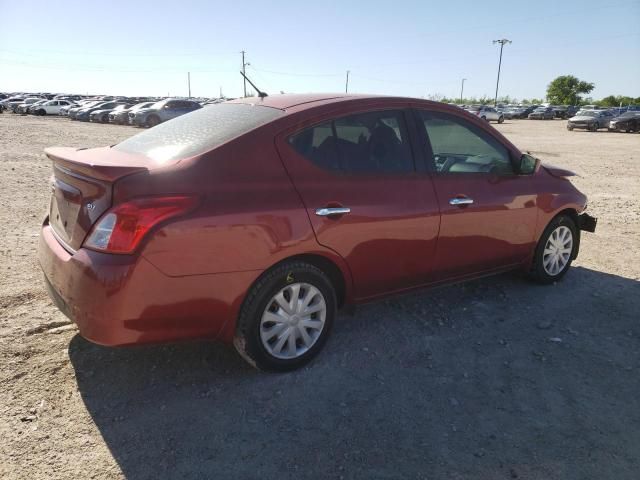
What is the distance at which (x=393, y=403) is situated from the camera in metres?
2.96

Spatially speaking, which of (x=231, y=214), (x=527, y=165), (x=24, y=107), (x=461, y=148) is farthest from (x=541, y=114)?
(x=231, y=214)

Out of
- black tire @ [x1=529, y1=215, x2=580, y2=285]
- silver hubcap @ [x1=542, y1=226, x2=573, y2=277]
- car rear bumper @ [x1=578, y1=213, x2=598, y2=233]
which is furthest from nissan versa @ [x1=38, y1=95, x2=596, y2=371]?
car rear bumper @ [x1=578, y1=213, x2=598, y2=233]

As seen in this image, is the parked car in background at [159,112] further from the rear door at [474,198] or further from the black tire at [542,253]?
the rear door at [474,198]

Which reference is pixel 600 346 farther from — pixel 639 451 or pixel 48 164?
pixel 48 164

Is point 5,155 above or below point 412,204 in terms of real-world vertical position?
below

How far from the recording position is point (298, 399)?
2967 millimetres

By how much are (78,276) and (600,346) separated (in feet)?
11.6

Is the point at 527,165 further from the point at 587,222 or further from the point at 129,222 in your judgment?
the point at 129,222

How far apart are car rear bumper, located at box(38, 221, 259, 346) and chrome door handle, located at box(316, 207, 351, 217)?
54 centimetres

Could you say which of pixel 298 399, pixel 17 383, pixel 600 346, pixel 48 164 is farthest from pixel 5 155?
pixel 600 346

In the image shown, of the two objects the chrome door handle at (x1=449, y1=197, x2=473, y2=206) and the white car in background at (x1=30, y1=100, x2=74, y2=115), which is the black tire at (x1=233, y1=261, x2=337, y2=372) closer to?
the chrome door handle at (x1=449, y1=197, x2=473, y2=206)

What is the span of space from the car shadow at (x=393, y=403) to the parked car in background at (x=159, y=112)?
28.3 metres

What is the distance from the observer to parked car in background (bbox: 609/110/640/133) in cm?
3334

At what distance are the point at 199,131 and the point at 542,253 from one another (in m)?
3.28
